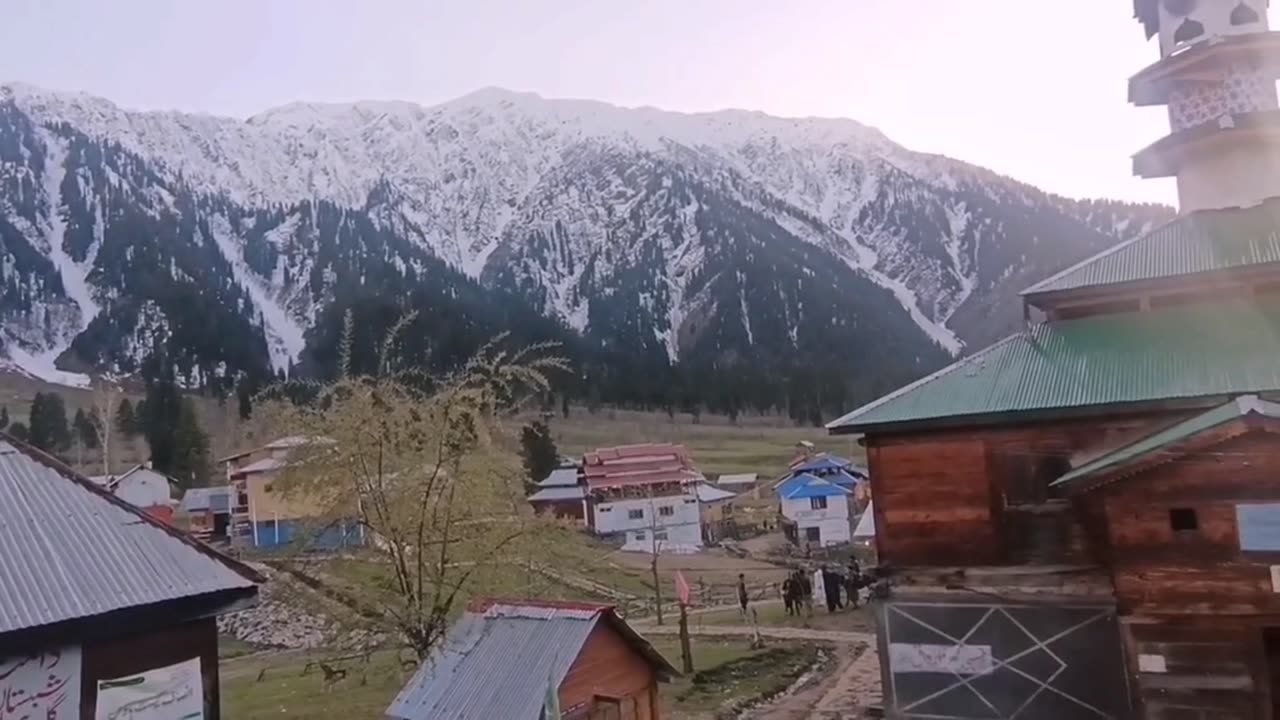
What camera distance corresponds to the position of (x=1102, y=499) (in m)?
14.9

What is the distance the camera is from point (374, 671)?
31.2 metres

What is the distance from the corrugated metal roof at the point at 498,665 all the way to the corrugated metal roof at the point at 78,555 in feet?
15.2

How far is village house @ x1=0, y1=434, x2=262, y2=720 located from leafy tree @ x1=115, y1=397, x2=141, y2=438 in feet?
351

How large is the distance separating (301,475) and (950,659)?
41.5ft

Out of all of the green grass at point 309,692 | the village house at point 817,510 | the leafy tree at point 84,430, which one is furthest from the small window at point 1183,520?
the leafy tree at point 84,430

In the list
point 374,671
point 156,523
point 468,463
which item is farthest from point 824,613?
point 156,523

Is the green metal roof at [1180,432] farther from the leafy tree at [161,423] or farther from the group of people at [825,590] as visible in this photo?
the leafy tree at [161,423]

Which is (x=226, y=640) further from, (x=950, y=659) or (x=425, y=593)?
(x=950, y=659)

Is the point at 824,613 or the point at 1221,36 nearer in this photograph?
the point at 1221,36

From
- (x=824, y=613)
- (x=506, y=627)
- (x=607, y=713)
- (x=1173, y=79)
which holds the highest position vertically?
(x=1173, y=79)

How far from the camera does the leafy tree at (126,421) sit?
109 m

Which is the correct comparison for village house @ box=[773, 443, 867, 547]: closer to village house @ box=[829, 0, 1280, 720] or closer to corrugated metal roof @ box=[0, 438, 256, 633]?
village house @ box=[829, 0, 1280, 720]

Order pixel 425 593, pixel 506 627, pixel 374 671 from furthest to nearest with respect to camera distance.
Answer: pixel 374 671
pixel 425 593
pixel 506 627

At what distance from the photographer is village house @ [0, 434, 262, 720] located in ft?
36.4
